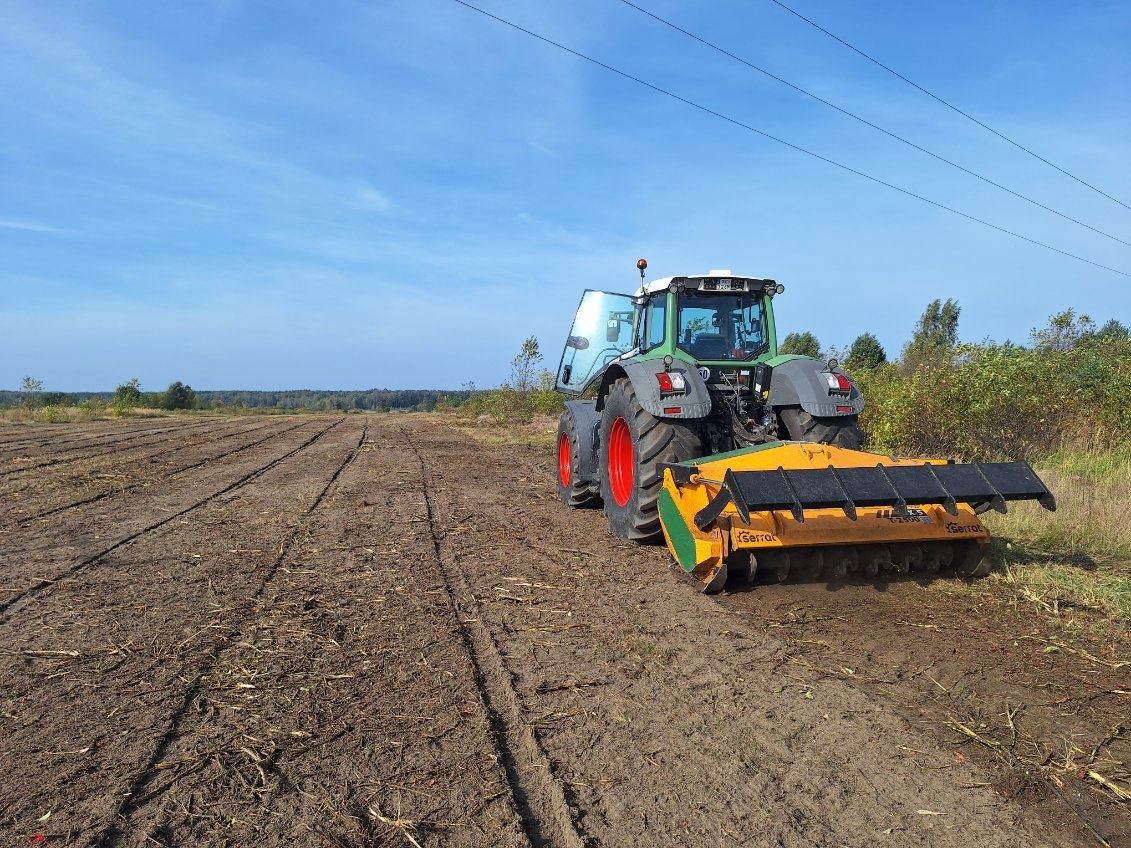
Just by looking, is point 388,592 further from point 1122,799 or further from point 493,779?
point 1122,799

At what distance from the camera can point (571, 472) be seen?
26.6 feet

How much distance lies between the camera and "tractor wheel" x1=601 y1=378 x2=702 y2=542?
5621 millimetres

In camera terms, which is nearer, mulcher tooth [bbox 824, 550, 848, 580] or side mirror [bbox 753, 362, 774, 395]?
mulcher tooth [bbox 824, 550, 848, 580]

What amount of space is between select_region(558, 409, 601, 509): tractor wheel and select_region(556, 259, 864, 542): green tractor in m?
0.02

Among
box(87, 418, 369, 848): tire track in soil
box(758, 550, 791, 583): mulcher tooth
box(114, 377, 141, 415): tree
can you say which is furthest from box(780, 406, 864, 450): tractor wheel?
box(114, 377, 141, 415): tree

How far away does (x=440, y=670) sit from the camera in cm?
346

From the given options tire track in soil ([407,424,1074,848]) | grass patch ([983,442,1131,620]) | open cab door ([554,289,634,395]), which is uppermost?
open cab door ([554,289,634,395])

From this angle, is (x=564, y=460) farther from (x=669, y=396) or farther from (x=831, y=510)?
(x=831, y=510)

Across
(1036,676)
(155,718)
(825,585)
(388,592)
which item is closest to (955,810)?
(1036,676)

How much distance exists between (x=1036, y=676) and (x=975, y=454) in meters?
7.26

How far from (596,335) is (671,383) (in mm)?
2432

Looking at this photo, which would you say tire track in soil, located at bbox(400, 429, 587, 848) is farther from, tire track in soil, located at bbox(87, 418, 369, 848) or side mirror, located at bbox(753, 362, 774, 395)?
side mirror, located at bbox(753, 362, 774, 395)

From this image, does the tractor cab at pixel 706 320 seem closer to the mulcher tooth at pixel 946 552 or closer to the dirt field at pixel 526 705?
the dirt field at pixel 526 705

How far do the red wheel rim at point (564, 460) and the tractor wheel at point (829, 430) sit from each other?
2878mm
